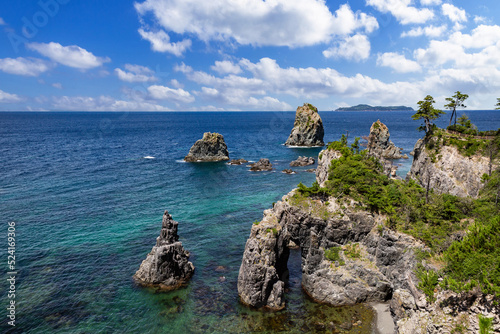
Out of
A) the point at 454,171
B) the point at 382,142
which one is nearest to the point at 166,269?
the point at 454,171

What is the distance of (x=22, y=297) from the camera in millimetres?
36562

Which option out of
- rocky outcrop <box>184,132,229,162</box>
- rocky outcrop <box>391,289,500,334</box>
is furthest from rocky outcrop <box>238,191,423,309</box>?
rocky outcrop <box>184,132,229,162</box>

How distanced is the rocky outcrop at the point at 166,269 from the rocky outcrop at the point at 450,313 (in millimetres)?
27947

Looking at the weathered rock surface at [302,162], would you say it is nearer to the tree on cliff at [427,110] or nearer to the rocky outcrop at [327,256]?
the tree on cliff at [427,110]

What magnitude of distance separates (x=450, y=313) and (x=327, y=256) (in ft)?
57.8

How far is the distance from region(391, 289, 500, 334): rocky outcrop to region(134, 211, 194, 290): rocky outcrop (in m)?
27.9

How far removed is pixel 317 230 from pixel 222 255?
17181mm

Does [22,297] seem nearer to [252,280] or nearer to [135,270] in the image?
[135,270]

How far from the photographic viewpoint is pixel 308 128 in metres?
154

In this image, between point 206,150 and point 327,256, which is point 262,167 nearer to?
point 206,150

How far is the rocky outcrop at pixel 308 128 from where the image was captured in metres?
154

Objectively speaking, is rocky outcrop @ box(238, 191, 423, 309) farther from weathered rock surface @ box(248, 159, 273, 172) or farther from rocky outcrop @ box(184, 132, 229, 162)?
rocky outcrop @ box(184, 132, 229, 162)

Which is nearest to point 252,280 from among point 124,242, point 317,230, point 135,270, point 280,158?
point 317,230

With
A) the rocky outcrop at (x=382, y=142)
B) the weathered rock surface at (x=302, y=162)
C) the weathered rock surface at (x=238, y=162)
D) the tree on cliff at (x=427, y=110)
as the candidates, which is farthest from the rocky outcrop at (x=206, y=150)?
the tree on cliff at (x=427, y=110)
